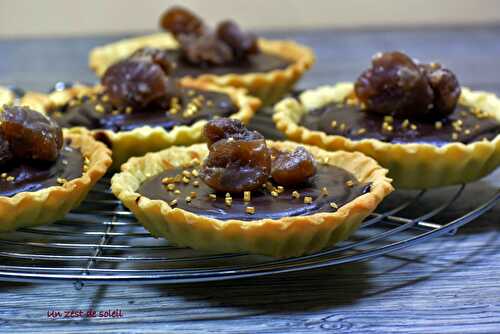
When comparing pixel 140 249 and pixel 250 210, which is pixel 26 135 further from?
pixel 250 210

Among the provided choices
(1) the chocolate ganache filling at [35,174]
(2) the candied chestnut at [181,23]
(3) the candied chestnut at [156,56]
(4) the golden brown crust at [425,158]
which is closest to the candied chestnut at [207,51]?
(2) the candied chestnut at [181,23]

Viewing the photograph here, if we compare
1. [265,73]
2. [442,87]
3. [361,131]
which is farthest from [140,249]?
[265,73]

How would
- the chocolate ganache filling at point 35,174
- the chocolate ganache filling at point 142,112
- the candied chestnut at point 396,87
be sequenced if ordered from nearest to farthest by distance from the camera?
the chocolate ganache filling at point 35,174
the candied chestnut at point 396,87
the chocolate ganache filling at point 142,112

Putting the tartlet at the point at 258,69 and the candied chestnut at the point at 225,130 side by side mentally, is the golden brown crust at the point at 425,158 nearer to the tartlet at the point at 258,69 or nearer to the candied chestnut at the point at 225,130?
the candied chestnut at the point at 225,130

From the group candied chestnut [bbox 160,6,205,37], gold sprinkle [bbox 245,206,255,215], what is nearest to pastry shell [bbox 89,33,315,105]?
candied chestnut [bbox 160,6,205,37]

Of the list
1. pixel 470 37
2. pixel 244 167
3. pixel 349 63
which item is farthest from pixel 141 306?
pixel 470 37

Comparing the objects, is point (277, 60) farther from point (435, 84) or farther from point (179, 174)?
point (179, 174)
